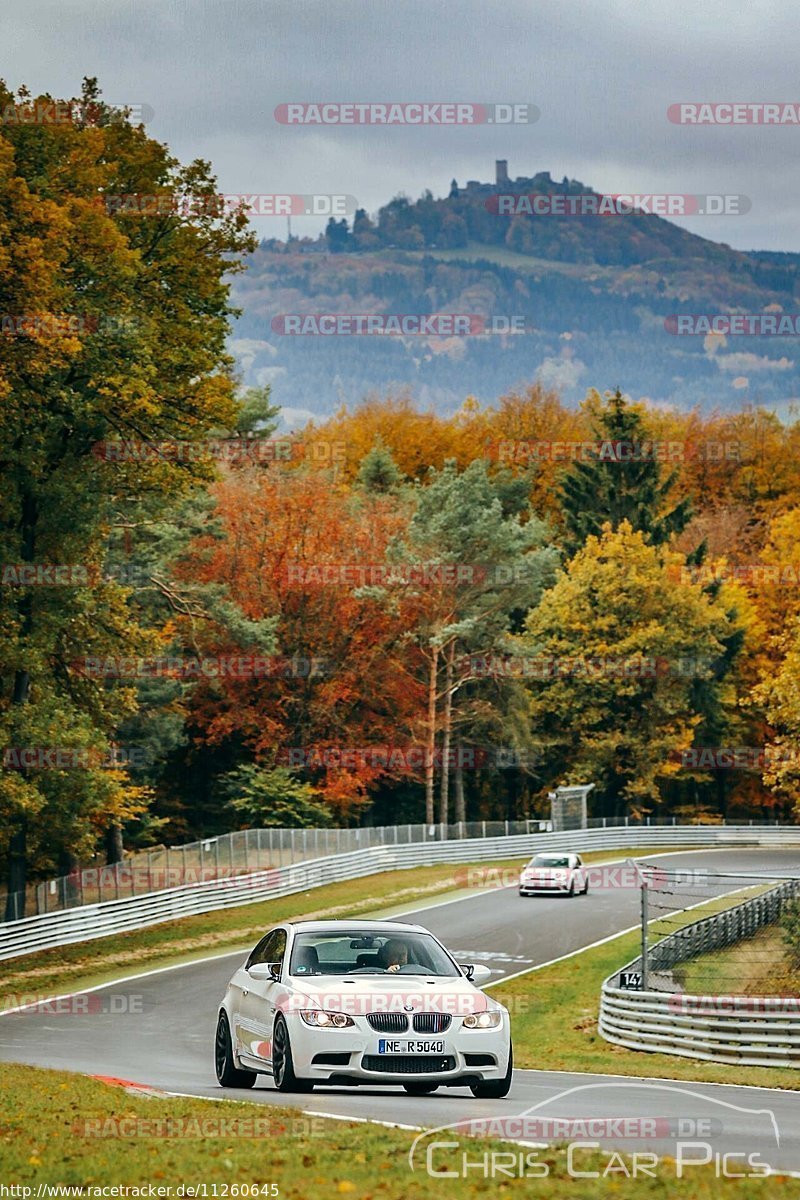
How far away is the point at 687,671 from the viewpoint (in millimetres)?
82375

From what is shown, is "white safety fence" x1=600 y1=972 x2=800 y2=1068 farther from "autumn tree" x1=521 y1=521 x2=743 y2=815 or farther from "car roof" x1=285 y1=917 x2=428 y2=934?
"autumn tree" x1=521 y1=521 x2=743 y2=815

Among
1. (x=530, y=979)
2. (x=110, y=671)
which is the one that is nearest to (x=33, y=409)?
(x=110, y=671)

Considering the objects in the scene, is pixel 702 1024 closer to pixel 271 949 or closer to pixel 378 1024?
pixel 271 949

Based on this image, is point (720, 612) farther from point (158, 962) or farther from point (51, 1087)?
point (51, 1087)

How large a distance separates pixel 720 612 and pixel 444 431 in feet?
88.1

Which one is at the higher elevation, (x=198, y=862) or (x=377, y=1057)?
(x=377, y=1057)

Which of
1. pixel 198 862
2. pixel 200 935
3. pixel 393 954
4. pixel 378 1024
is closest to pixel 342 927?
pixel 393 954

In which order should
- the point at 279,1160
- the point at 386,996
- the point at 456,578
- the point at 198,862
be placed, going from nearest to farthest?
the point at 279,1160 < the point at 386,996 < the point at 198,862 < the point at 456,578

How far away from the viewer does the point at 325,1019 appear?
13.5 m

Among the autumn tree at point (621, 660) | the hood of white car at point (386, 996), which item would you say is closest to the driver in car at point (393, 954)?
the hood of white car at point (386, 996)

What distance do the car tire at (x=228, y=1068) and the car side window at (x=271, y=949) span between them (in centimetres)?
66

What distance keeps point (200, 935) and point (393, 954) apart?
88.1ft

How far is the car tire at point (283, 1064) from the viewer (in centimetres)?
1377

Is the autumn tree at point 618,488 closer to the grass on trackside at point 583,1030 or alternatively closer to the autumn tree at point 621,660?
the autumn tree at point 621,660
